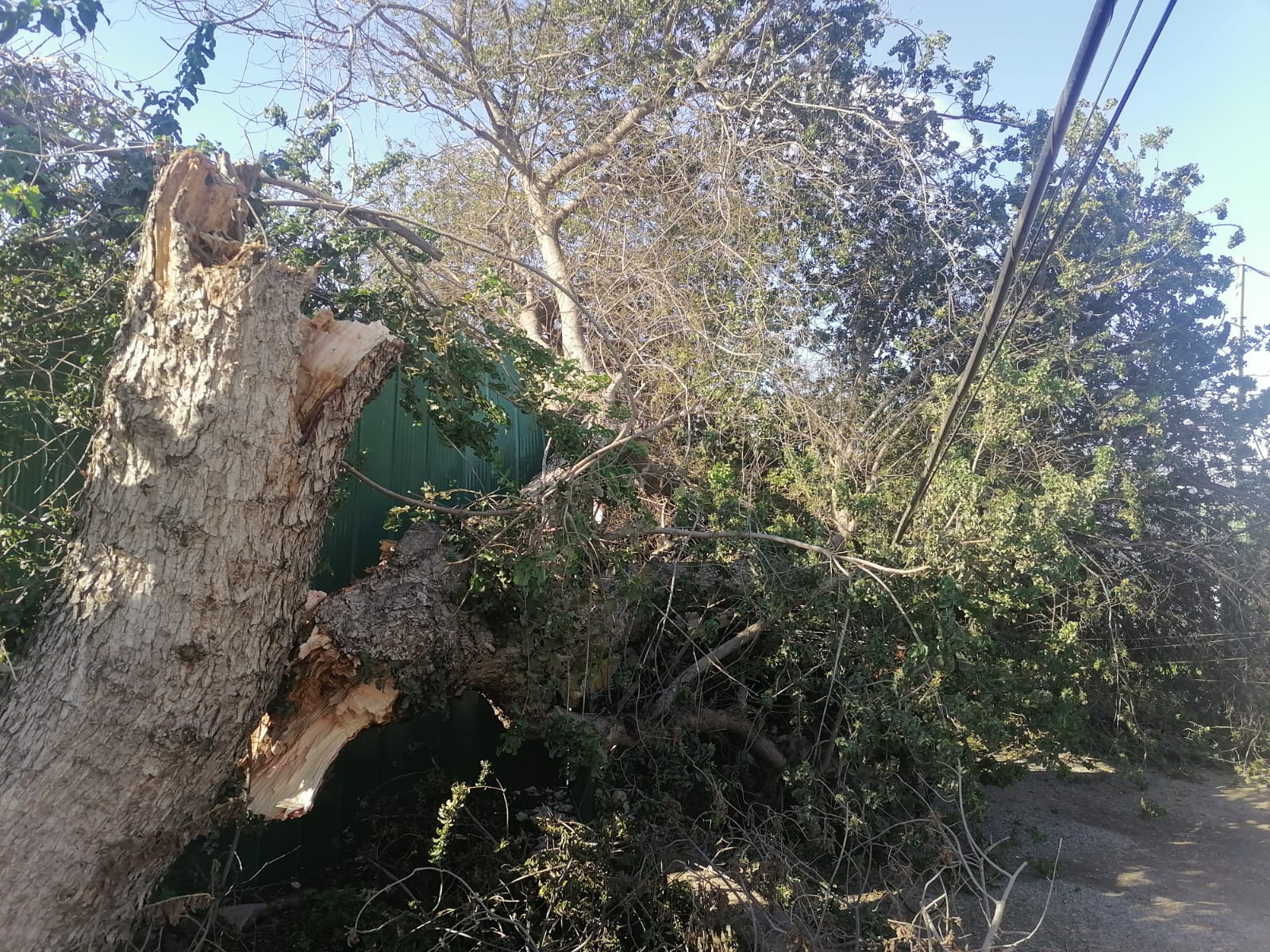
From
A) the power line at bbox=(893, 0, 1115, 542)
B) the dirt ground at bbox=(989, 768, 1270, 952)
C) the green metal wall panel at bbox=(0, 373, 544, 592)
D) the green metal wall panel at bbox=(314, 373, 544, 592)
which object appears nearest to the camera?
the power line at bbox=(893, 0, 1115, 542)

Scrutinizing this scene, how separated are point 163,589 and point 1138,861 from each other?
22.1 feet

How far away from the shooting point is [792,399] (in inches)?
256

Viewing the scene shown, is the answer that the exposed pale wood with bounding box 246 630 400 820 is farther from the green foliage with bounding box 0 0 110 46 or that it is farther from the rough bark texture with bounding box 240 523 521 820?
the green foliage with bounding box 0 0 110 46

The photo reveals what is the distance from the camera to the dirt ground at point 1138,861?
5086 millimetres

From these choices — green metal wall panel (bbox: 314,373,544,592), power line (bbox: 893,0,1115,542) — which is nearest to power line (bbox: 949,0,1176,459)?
power line (bbox: 893,0,1115,542)

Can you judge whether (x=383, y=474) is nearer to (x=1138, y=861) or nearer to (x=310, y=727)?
(x=310, y=727)

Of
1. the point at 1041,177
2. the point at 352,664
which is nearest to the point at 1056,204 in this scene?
the point at 1041,177

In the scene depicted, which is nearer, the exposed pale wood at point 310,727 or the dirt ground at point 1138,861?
the exposed pale wood at point 310,727

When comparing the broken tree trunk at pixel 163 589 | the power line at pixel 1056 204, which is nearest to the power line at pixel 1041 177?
the power line at pixel 1056 204

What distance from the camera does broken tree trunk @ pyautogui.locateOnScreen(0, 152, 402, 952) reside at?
249 cm

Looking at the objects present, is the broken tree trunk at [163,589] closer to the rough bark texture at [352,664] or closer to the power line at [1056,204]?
the rough bark texture at [352,664]

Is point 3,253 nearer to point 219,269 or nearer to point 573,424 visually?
point 219,269

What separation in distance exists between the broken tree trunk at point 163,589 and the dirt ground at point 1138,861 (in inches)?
160

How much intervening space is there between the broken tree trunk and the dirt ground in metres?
4.06
